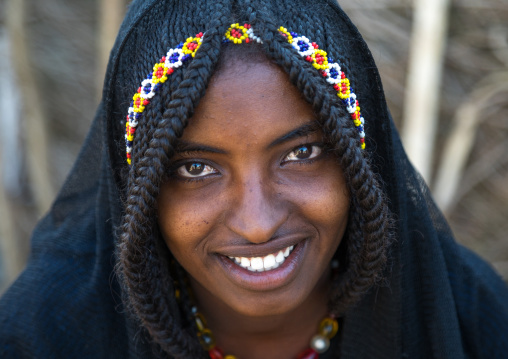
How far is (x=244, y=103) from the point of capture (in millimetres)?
1497

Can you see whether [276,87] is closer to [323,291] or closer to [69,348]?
[323,291]

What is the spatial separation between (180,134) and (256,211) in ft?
0.97

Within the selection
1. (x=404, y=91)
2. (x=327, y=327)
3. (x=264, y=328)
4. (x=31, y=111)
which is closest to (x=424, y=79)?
(x=404, y=91)

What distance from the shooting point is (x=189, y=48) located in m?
1.52

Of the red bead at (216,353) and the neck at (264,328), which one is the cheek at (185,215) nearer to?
the neck at (264,328)

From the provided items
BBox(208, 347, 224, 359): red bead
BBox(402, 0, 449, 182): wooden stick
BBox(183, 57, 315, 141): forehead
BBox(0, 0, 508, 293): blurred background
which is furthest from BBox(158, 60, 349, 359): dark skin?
BBox(0, 0, 508, 293): blurred background

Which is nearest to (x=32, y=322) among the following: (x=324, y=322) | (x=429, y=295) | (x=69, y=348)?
(x=69, y=348)

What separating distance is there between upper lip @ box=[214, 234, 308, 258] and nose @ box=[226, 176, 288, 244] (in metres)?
0.04

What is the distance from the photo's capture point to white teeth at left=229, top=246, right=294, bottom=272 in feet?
5.54

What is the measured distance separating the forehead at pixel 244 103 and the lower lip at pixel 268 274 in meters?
0.42

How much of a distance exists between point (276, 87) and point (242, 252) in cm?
49

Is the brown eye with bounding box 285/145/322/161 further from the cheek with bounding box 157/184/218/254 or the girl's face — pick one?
Answer: the cheek with bounding box 157/184/218/254

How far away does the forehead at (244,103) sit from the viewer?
59.0 inches

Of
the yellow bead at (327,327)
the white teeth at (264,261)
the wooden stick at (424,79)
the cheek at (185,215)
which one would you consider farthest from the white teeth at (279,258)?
the wooden stick at (424,79)
